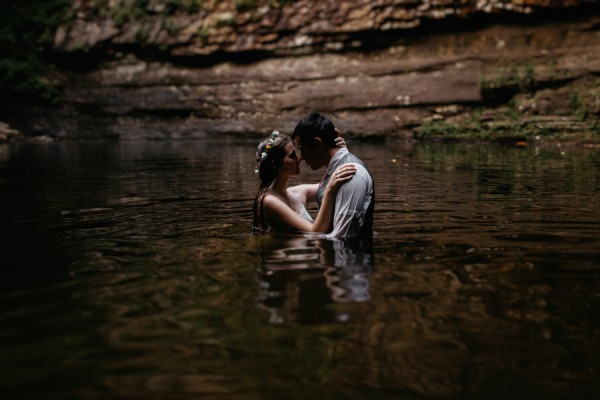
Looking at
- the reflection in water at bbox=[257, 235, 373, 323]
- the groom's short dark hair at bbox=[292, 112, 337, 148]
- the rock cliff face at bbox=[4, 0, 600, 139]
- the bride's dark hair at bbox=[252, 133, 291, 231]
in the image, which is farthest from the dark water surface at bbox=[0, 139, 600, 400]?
the rock cliff face at bbox=[4, 0, 600, 139]

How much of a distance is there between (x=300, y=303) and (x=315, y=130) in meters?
2.16

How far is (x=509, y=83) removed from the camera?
872 inches

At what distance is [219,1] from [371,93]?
8504mm

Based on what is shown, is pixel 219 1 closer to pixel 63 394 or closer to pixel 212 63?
pixel 212 63

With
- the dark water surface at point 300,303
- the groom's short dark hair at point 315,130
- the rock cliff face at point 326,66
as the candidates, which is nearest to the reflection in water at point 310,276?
the dark water surface at point 300,303

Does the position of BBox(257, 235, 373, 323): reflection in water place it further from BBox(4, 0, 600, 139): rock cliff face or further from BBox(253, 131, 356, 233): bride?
BBox(4, 0, 600, 139): rock cliff face

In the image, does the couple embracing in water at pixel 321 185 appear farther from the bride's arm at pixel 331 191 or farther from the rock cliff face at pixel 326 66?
the rock cliff face at pixel 326 66

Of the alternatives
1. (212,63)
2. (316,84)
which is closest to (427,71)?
(316,84)

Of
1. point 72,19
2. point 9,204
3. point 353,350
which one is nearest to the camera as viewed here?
point 353,350

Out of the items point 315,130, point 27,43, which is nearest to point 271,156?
point 315,130

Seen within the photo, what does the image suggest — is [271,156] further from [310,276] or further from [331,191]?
[310,276]

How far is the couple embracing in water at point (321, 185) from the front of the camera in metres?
5.84

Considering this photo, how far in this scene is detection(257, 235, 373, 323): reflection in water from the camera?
13.3 ft

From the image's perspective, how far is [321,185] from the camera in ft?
21.4
